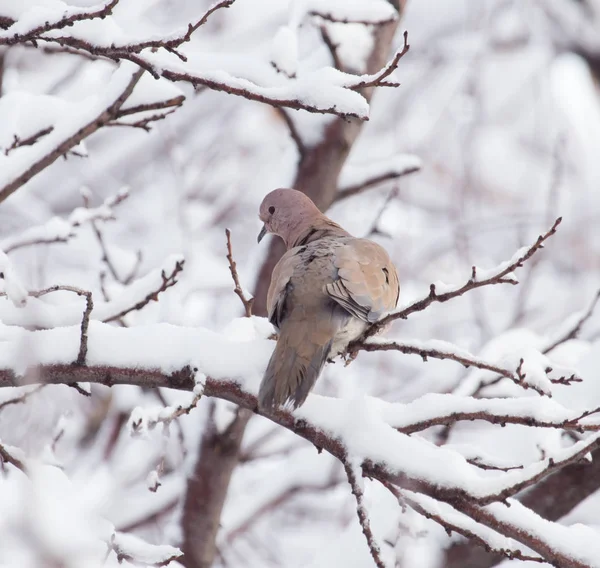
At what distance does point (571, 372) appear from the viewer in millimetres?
2301

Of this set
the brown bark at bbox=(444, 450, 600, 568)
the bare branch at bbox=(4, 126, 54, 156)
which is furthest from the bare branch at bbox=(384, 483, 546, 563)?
the bare branch at bbox=(4, 126, 54, 156)

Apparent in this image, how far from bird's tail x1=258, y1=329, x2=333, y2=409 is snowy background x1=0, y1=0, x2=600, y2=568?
0.06 m

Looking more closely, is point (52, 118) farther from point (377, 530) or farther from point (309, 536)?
point (309, 536)

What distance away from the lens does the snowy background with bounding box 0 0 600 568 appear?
2166mm

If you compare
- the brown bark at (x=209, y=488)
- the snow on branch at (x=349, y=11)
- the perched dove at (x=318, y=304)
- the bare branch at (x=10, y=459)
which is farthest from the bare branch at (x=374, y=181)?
the bare branch at (x=10, y=459)

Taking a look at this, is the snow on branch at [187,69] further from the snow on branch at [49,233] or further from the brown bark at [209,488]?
the brown bark at [209,488]

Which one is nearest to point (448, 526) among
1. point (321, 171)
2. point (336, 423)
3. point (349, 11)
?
point (336, 423)

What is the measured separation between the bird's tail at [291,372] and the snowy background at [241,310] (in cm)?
6

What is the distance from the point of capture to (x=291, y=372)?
239 centimetres

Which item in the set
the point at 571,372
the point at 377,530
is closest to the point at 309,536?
the point at 377,530

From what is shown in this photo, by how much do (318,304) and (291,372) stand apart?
51 cm

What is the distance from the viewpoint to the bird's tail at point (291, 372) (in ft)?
7.43

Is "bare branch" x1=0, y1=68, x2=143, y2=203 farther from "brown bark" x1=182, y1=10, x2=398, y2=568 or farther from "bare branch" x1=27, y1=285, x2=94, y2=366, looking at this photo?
"brown bark" x1=182, y1=10, x2=398, y2=568

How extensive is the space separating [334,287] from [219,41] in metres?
4.92
